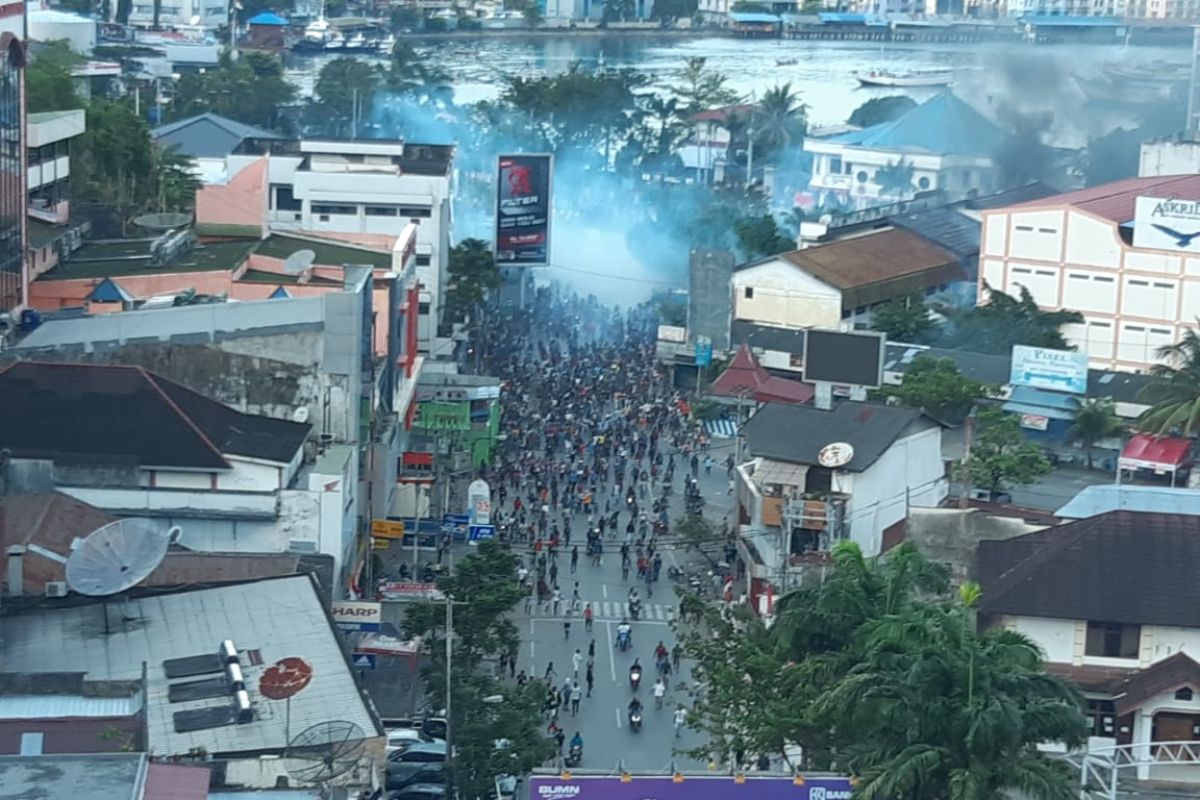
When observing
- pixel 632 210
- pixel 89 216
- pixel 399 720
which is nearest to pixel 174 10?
pixel 632 210

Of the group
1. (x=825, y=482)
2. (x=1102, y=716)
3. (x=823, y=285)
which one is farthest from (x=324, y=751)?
(x=823, y=285)

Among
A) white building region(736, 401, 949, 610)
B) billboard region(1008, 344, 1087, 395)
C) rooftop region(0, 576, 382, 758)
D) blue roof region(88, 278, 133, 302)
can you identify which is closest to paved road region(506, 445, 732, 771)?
white building region(736, 401, 949, 610)

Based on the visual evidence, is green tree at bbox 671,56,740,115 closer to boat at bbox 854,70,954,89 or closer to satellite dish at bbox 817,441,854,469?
boat at bbox 854,70,954,89

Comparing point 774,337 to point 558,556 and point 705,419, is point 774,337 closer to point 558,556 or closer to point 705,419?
point 705,419

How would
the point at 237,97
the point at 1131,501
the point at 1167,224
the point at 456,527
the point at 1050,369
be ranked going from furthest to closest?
1. the point at 237,97
2. the point at 1167,224
3. the point at 1050,369
4. the point at 456,527
5. the point at 1131,501

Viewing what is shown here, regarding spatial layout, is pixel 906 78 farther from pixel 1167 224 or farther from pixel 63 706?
pixel 63 706

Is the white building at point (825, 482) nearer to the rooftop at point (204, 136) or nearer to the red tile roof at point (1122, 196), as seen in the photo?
the red tile roof at point (1122, 196)
